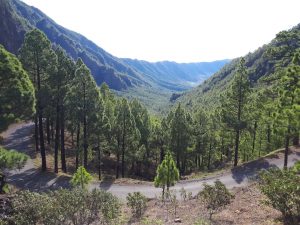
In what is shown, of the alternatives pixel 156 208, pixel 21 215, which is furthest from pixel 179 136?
pixel 21 215

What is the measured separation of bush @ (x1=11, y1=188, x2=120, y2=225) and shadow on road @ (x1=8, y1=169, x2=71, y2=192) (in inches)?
549

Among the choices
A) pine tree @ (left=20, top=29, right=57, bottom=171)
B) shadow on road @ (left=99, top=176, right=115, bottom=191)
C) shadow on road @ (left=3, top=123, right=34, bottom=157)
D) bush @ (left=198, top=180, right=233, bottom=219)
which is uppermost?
pine tree @ (left=20, top=29, right=57, bottom=171)

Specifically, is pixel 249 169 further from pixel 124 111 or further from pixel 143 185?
pixel 124 111

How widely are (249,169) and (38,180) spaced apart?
2189 centimetres

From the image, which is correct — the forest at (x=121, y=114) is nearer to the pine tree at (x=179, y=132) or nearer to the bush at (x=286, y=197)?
the pine tree at (x=179, y=132)

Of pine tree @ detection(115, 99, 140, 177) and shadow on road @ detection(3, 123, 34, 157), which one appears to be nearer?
pine tree @ detection(115, 99, 140, 177)

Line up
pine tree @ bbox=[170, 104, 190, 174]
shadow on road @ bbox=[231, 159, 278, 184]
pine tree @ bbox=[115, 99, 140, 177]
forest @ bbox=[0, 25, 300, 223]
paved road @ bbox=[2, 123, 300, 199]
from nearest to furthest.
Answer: forest @ bbox=[0, 25, 300, 223], paved road @ bbox=[2, 123, 300, 199], shadow on road @ bbox=[231, 159, 278, 184], pine tree @ bbox=[115, 99, 140, 177], pine tree @ bbox=[170, 104, 190, 174]

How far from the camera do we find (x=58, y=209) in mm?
18516

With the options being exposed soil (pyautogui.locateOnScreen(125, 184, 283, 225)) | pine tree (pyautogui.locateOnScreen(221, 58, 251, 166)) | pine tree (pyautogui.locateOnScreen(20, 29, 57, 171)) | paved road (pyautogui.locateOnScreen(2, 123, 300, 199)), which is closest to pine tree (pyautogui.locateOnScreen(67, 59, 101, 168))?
pine tree (pyautogui.locateOnScreen(20, 29, 57, 171))

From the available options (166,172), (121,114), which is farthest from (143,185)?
(121,114)

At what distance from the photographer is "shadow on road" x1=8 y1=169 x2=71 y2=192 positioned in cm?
3400

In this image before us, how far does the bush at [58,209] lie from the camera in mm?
18141

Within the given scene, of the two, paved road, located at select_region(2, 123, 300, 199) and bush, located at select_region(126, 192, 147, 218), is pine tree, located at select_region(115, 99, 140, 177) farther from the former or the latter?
bush, located at select_region(126, 192, 147, 218)

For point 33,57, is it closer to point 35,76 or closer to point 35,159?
point 35,76
